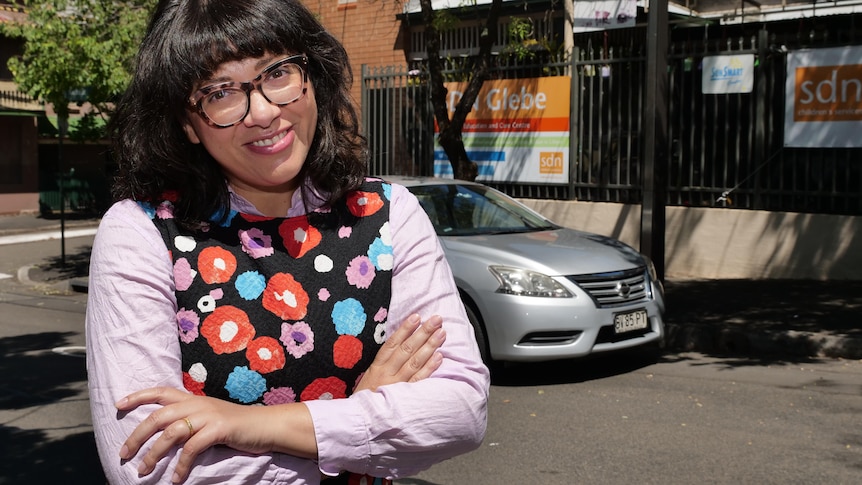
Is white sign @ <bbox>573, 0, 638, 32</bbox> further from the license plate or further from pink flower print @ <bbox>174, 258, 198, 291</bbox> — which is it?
pink flower print @ <bbox>174, 258, 198, 291</bbox>

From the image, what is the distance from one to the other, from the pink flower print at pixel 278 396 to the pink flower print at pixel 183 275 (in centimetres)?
24

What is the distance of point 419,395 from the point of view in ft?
5.73

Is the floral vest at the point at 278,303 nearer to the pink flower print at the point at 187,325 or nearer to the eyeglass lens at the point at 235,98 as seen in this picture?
the pink flower print at the point at 187,325

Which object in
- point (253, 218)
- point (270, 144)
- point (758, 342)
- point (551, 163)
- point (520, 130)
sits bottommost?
point (758, 342)

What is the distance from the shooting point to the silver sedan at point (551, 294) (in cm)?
726

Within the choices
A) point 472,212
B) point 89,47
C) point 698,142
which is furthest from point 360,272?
point 89,47

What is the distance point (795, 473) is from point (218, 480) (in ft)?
13.9

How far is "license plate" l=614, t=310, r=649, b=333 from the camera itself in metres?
7.48

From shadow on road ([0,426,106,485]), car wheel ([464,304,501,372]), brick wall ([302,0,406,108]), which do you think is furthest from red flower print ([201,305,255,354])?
brick wall ([302,0,406,108])

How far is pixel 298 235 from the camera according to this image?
185cm

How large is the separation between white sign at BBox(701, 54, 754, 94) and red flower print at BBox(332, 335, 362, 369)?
1107 cm

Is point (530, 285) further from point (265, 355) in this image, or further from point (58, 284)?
point (58, 284)

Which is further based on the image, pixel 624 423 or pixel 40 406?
pixel 40 406

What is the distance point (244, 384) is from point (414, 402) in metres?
0.31
